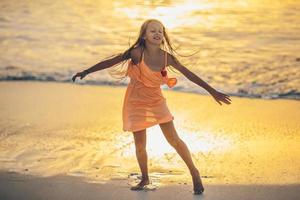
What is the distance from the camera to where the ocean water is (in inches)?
356

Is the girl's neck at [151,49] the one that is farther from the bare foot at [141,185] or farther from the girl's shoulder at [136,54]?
the bare foot at [141,185]

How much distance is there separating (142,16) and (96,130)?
789 cm

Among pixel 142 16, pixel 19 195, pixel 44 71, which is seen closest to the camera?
pixel 19 195

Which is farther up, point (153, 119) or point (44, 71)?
point (153, 119)

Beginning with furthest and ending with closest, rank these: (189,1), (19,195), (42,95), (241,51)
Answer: (189,1) < (241,51) < (42,95) < (19,195)

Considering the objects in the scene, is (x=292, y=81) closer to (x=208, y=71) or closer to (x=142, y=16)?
(x=208, y=71)

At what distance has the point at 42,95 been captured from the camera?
7.92 meters

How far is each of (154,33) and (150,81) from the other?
1.06 ft

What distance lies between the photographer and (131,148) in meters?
5.76

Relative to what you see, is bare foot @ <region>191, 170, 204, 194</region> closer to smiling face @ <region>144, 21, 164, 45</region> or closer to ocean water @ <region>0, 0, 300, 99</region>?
smiling face @ <region>144, 21, 164, 45</region>

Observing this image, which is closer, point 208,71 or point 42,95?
point 42,95

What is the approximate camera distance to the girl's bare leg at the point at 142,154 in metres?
4.82

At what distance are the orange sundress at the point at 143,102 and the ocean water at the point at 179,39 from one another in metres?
3.37

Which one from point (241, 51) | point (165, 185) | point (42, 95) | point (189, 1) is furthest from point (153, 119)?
point (189, 1)
